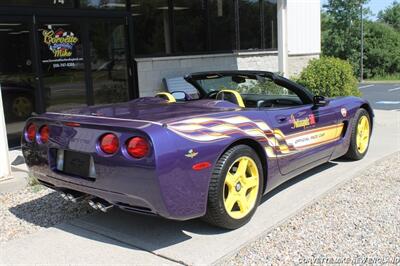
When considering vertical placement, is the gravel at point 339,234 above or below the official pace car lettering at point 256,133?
below

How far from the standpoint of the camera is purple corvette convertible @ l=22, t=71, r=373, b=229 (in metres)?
3.35

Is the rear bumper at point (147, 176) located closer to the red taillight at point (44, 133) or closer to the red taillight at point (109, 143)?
the red taillight at point (109, 143)

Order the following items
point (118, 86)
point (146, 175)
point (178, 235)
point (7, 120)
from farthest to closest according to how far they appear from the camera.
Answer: point (118, 86) < point (7, 120) < point (178, 235) < point (146, 175)

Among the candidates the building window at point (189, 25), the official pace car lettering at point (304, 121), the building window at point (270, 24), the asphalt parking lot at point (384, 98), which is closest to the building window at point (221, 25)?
the building window at point (189, 25)

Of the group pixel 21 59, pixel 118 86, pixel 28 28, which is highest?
pixel 28 28

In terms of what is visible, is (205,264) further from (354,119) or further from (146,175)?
(354,119)

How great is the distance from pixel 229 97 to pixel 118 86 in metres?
5.38

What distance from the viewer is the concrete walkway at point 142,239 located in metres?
3.56

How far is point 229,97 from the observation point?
4.57 meters

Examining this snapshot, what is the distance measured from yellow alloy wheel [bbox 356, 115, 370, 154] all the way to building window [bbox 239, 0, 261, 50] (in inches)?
254

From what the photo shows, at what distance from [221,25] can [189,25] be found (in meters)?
1.10

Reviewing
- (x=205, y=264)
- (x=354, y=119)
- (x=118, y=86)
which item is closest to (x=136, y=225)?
(x=205, y=264)

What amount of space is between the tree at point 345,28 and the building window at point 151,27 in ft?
83.4

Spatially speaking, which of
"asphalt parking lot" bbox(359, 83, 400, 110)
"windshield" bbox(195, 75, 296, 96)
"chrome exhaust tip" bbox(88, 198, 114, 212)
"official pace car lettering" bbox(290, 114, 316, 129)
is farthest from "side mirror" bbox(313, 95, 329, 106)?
"asphalt parking lot" bbox(359, 83, 400, 110)
